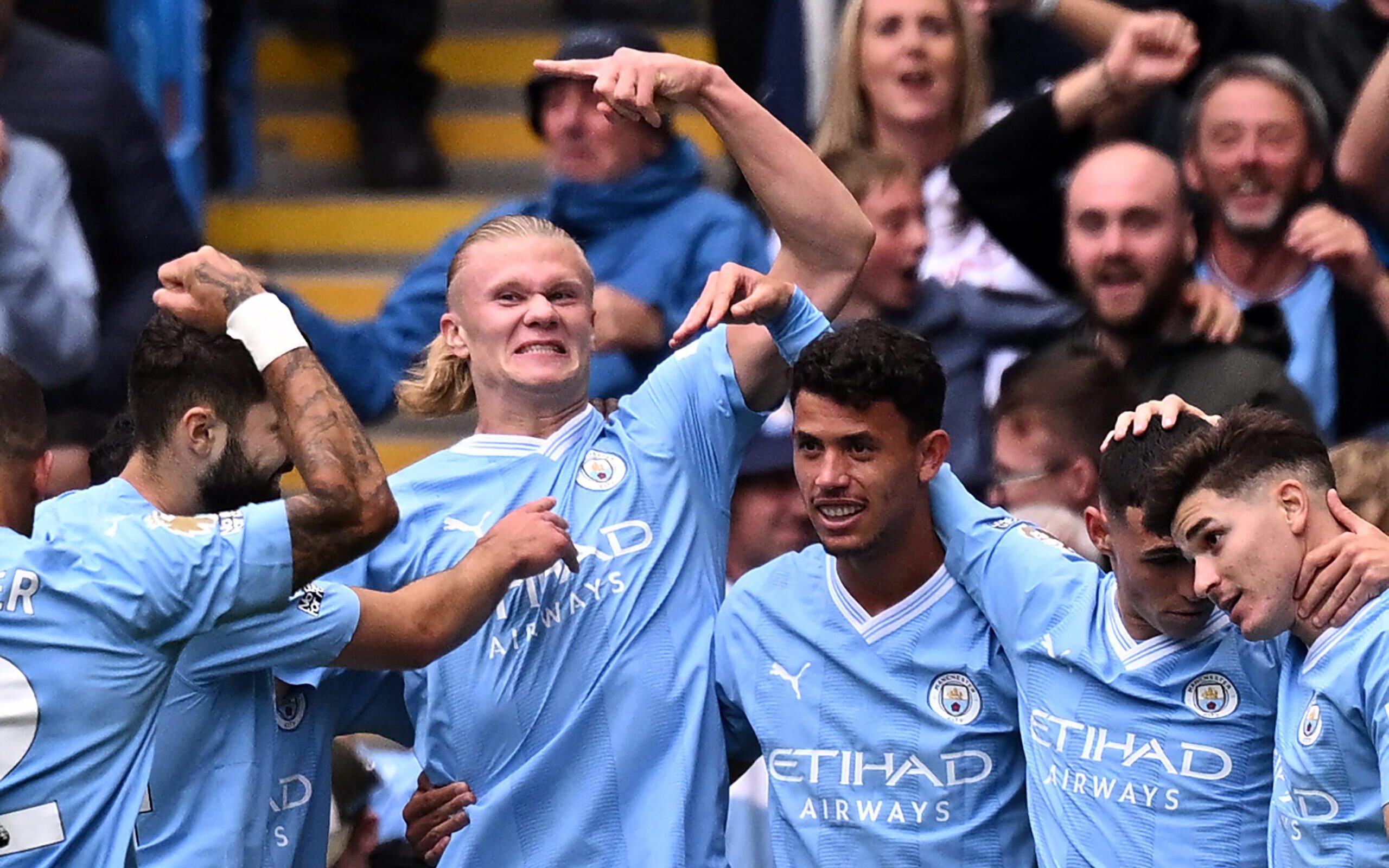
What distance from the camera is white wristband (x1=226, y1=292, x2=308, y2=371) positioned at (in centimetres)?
398

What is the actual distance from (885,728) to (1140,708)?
0.49 meters

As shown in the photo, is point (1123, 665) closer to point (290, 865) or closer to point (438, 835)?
point (438, 835)

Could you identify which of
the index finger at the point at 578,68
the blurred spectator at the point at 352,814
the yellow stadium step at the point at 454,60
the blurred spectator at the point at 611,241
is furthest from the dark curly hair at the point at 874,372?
the yellow stadium step at the point at 454,60

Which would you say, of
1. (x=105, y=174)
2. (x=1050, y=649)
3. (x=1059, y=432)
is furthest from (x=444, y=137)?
(x=1050, y=649)

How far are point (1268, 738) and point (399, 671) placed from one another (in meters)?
1.63

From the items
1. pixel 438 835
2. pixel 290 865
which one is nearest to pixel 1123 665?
pixel 438 835

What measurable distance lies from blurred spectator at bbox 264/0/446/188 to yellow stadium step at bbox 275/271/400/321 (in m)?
0.48

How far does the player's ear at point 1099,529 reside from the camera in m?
4.16

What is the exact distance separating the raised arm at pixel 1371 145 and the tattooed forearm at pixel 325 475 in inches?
104

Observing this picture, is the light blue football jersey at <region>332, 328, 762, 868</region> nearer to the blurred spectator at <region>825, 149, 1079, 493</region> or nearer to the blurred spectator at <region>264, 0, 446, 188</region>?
the blurred spectator at <region>825, 149, 1079, 493</region>

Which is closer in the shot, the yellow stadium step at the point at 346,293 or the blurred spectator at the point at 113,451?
the blurred spectator at the point at 113,451

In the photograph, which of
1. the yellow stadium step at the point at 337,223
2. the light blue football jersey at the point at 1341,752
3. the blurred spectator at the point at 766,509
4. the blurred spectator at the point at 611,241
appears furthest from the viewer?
the yellow stadium step at the point at 337,223

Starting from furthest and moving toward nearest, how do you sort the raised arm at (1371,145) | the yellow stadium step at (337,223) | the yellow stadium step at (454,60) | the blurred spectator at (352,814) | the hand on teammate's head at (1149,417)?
the yellow stadium step at (454,60) → the yellow stadium step at (337,223) → the raised arm at (1371,145) → the blurred spectator at (352,814) → the hand on teammate's head at (1149,417)

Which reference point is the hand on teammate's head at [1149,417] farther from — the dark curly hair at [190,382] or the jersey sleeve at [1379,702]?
the dark curly hair at [190,382]
